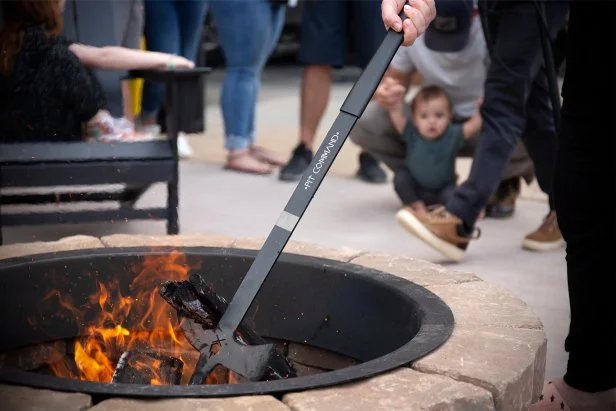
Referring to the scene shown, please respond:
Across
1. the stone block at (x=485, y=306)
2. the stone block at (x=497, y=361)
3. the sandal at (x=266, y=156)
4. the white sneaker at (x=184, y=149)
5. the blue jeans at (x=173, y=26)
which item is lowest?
the white sneaker at (x=184, y=149)

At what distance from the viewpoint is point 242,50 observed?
5.99 meters

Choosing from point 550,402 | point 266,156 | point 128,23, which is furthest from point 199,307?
point 266,156

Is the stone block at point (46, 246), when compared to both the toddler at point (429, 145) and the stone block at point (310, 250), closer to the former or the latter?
the stone block at point (310, 250)

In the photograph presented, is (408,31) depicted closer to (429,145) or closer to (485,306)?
(485,306)

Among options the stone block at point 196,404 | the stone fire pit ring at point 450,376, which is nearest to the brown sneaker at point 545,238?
the stone fire pit ring at point 450,376

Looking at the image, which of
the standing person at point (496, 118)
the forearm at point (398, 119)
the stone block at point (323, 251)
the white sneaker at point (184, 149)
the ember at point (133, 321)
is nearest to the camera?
the ember at point (133, 321)

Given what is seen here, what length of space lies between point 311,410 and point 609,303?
37.5 inches

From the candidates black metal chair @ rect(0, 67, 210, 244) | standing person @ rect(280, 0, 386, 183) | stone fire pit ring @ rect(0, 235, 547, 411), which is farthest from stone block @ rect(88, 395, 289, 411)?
standing person @ rect(280, 0, 386, 183)

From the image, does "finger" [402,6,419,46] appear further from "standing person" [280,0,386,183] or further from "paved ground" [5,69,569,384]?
"standing person" [280,0,386,183]

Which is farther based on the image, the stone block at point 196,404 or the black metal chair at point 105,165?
the black metal chair at point 105,165

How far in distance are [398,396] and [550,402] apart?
0.76 meters

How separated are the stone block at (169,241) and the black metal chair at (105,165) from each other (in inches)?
54.5

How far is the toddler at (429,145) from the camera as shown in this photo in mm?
4863

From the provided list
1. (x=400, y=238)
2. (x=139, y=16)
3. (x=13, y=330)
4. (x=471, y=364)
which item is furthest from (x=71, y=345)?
(x=139, y=16)
